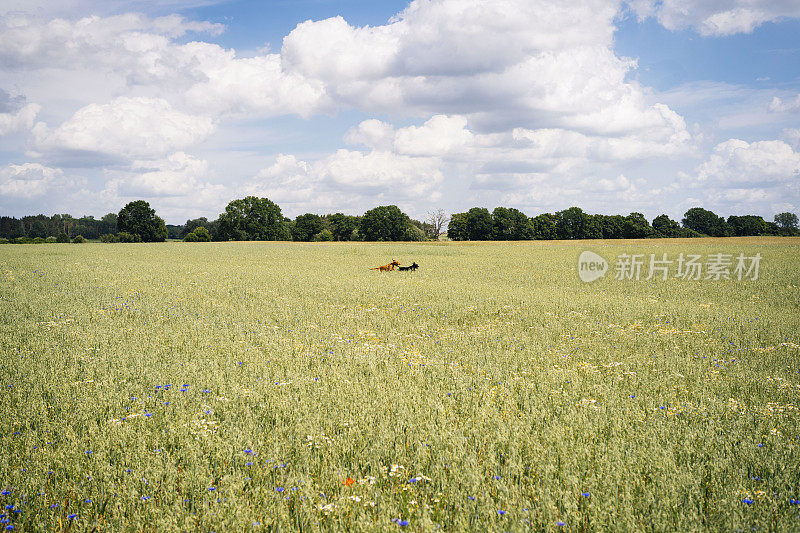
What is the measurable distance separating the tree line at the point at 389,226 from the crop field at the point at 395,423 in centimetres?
9238

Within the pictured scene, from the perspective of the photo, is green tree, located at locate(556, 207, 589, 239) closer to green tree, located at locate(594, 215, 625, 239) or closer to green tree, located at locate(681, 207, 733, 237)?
green tree, located at locate(594, 215, 625, 239)

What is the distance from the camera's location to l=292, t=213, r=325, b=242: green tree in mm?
121812

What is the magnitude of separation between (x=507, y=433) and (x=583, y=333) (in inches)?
254

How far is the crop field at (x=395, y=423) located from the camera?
3.96 metres

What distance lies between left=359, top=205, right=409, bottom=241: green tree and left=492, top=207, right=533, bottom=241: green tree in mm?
25097

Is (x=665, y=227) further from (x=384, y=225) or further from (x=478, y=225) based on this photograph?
(x=384, y=225)

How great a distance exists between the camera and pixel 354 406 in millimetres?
6098

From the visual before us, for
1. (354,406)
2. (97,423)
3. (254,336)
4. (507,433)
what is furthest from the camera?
(254,336)

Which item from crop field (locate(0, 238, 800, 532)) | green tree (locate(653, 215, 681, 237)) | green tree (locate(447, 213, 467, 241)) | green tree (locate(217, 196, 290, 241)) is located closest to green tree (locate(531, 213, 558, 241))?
green tree (locate(447, 213, 467, 241))

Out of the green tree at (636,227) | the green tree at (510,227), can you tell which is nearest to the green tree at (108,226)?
the green tree at (510,227)

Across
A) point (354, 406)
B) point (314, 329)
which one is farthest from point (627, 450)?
point (314, 329)

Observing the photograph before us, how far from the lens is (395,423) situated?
559 centimetres

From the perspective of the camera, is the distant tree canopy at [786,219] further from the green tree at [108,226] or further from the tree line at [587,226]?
the green tree at [108,226]

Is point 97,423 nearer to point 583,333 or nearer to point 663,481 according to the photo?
point 663,481
